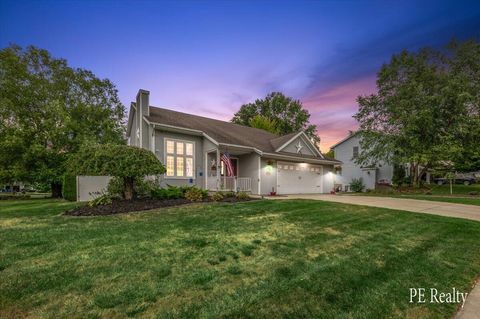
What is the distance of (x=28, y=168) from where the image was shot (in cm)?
1567

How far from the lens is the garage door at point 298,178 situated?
15319 millimetres

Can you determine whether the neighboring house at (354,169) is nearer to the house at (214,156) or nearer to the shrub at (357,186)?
the shrub at (357,186)

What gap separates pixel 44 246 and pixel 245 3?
11915 millimetres

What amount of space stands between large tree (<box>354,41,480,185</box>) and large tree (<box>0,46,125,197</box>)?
81.2 ft

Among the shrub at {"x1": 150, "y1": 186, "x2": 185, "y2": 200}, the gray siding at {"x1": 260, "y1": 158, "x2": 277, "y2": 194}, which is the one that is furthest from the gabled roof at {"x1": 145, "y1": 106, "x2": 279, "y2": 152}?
the shrub at {"x1": 150, "y1": 186, "x2": 185, "y2": 200}

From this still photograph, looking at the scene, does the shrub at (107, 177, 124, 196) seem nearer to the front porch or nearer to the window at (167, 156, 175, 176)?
the window at (167, 156, 175, 176)

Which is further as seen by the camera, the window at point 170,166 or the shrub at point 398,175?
the shrub at point 398,175

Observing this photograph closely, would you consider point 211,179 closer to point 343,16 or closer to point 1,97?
→ point 343,16

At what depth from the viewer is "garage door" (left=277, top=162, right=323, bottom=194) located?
15.3m

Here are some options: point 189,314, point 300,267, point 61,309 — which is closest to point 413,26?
point 300,267

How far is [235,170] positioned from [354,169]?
A: 1655 centimetres

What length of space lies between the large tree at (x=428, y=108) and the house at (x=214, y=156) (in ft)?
26.7

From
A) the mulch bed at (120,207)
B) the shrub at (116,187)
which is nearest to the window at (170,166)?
the shrub at (116,187)

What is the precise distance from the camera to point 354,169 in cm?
2514
